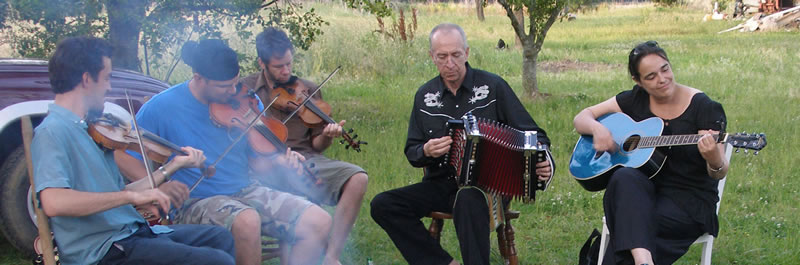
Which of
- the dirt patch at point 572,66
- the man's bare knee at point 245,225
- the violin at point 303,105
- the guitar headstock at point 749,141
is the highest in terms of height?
the violin at point 303,105

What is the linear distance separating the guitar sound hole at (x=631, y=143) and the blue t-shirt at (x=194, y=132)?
1.79 metres

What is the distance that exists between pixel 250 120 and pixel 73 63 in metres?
0.98

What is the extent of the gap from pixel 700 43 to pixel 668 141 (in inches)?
541

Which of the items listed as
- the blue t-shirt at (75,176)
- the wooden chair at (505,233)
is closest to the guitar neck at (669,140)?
the wooden chair at (505,233)

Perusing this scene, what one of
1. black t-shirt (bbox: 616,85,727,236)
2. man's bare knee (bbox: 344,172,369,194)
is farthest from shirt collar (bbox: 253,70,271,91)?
black t-shirt (bbox: 616,85,727,236)

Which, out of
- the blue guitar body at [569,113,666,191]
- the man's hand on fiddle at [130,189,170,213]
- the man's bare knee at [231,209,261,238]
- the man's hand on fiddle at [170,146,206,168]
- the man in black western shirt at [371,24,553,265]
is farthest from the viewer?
the man in black western shirt at [371,24,553,265]

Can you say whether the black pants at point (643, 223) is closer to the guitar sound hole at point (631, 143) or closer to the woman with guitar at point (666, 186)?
the woman with guitar at point (666, 186)

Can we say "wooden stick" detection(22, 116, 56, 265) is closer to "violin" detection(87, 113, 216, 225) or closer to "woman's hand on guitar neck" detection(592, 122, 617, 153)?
"violin" detection(87, 113, 216, 225)

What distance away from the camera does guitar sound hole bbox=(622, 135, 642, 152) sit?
12.1 feet

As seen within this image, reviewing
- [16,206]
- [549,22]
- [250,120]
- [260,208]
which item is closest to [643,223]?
[260,208]

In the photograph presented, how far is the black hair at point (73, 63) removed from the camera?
9.00 feet

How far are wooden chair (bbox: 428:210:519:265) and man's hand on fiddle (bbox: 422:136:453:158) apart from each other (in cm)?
41

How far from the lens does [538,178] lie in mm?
3564

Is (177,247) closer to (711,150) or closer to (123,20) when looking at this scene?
(711,150)
